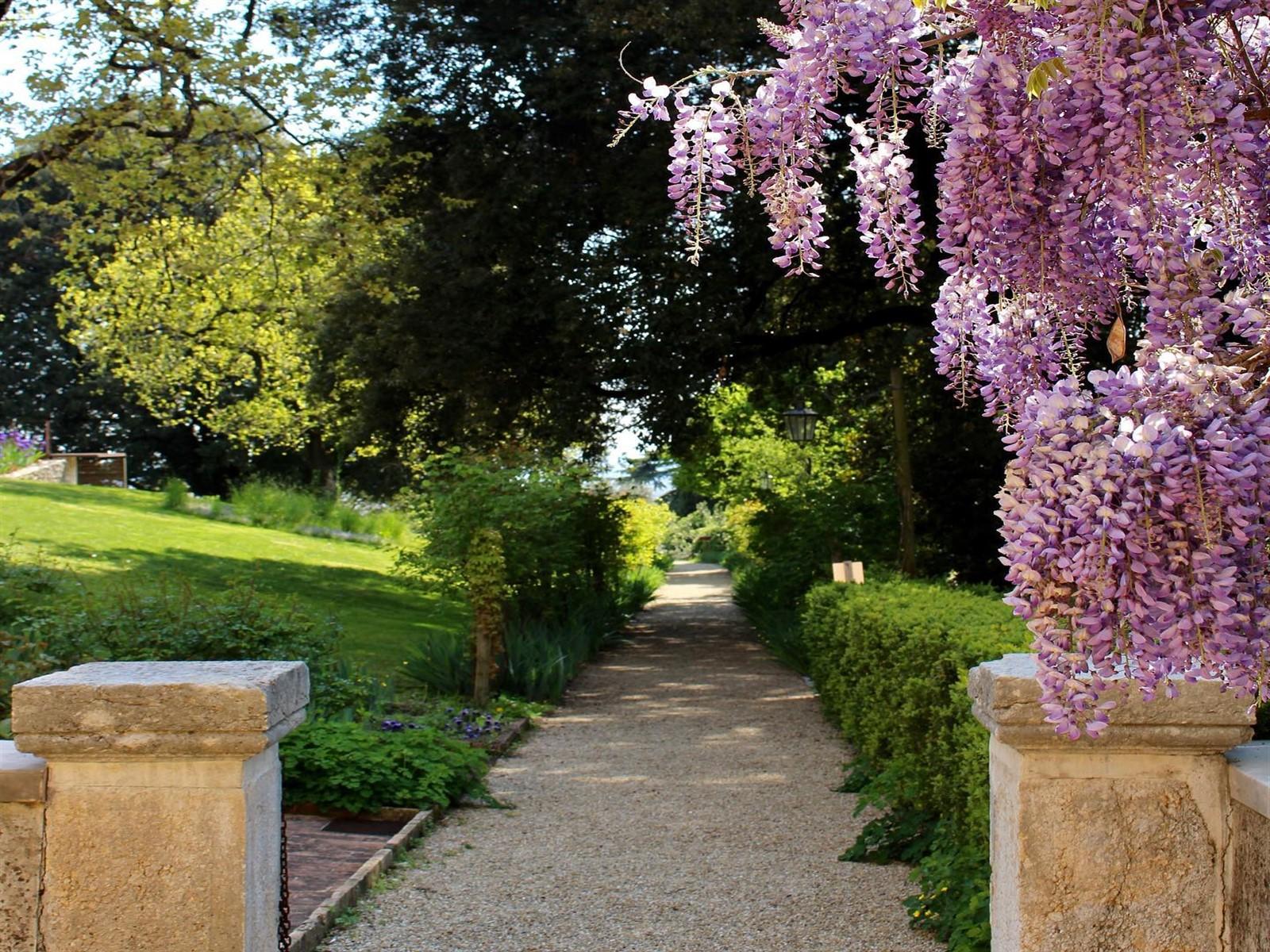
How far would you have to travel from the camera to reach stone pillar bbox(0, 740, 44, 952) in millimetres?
2707

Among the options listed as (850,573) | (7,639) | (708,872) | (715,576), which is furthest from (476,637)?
(715,576)

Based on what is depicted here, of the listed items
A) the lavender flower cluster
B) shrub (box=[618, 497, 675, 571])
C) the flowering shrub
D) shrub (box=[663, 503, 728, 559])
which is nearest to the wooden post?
the lavender flower cluster

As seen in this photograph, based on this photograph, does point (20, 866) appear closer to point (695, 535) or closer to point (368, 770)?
point (368, 770)

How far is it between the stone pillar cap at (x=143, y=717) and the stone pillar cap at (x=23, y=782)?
61 mm

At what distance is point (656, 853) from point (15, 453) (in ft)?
74.4

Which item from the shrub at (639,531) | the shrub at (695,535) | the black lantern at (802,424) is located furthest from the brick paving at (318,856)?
the shrub at (695,535)

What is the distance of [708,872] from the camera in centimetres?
559

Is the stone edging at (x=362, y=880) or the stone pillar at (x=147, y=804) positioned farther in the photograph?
the stone edging at (x=362, y=880)

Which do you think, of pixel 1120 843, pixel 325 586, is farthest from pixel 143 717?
pixel 325 586

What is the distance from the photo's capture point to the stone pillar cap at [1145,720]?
8.07 feet

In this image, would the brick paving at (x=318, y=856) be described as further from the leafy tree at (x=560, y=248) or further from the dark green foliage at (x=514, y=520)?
the leafy tree at (x=560, y=248)

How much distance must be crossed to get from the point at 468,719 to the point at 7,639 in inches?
121

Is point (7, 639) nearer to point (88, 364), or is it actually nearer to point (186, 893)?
point (186, 893)

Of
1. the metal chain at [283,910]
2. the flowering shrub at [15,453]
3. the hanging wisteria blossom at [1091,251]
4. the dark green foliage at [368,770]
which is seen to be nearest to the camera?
the hanging wisteria blossom at [1091,251]
